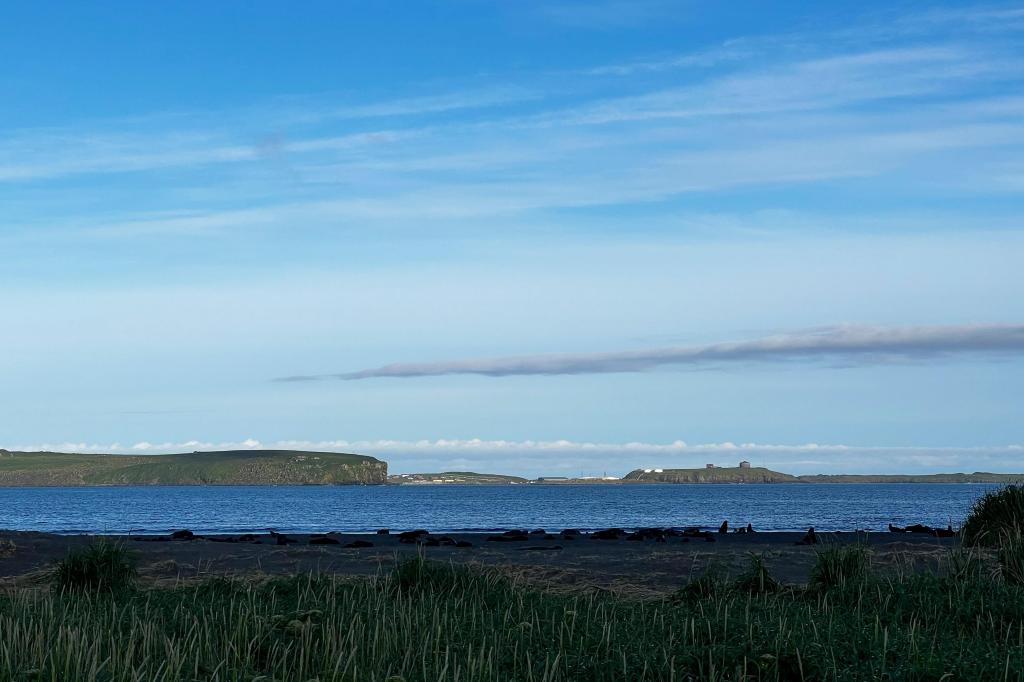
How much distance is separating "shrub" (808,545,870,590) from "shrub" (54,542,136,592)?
9.17m

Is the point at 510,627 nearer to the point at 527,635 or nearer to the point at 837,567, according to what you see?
the point at 527,635

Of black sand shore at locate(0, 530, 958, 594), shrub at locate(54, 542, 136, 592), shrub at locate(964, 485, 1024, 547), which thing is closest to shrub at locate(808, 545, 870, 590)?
black sand shore at locate(0, 530, 958, 594)

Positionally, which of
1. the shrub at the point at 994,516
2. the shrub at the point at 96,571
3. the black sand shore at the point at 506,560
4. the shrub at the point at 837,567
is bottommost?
the black sand shore at the point at 506,560

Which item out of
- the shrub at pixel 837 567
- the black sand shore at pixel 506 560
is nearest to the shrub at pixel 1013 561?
the black sand shore at pixel 506 560

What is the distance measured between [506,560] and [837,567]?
986cm

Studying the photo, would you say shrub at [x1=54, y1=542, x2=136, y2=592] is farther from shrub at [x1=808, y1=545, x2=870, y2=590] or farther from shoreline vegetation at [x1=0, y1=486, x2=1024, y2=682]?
shrub at [x1=808, y1=545, x2=870, y2=590]

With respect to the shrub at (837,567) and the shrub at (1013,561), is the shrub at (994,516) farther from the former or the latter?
the shrub at (837,567)

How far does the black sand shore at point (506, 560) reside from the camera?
18156mm

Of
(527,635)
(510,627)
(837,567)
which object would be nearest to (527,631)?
(510,627)

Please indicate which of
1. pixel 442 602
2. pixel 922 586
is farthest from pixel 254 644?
pixel 922 586

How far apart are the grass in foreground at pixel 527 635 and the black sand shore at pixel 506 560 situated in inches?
98.9

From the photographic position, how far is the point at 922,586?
12734 mm

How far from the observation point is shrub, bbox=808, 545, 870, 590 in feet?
44.5

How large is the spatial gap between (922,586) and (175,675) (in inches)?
343
